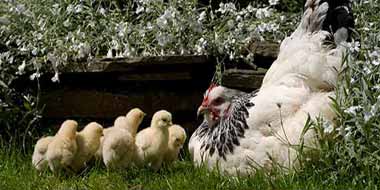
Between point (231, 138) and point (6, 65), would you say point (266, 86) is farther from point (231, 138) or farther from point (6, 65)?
point (6, 65)

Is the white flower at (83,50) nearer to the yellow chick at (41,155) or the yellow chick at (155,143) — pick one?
the yellow chick at (41,155)

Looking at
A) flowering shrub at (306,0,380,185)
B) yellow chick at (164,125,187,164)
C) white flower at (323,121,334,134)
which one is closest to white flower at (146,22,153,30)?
yellow chick at (164,125,187,164)

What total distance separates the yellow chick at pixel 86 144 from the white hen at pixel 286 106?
0.67 m

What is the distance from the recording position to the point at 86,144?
4.68 metres

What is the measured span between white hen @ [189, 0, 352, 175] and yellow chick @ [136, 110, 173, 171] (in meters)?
0.27

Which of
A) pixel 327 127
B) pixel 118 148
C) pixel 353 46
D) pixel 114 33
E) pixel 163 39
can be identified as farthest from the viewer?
pixel 114 33

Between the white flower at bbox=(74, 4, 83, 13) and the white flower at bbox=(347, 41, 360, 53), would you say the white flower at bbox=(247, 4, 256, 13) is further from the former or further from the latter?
the white flower at bbox=(347, 41, 360, 53)

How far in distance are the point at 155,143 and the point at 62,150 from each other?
518 mm

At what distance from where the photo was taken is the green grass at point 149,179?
13.2 ft

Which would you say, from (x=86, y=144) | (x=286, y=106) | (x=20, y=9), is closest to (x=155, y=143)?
(x=86, y=144)

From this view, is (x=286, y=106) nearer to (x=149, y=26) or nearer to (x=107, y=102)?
(x=149, y=26)

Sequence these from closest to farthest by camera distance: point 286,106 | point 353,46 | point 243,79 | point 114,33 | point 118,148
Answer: point 353,46, point 286,106, point 118,148, point 243,79, point 114,33

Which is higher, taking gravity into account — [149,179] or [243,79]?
[243,79]

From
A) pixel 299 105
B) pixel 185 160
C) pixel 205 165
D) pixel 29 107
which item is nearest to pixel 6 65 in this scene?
pixel 29 107
